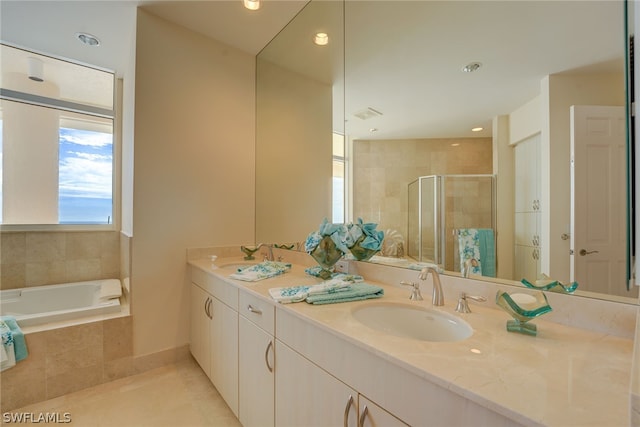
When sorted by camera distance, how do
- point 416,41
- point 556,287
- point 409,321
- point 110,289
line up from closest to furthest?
1. point 556,287
2. point 409,321
3. point 416,41
4. point 110,289

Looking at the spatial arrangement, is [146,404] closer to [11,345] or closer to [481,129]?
[11,345]

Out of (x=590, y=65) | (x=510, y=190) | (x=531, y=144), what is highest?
(x=590, y=65)

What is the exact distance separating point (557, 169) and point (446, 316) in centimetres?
64

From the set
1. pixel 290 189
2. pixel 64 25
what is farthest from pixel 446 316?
pixel 64 25

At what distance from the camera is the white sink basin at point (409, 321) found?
99 cm

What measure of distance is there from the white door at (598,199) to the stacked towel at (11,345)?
9.19ft

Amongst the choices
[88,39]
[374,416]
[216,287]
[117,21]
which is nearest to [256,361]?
[216,287]

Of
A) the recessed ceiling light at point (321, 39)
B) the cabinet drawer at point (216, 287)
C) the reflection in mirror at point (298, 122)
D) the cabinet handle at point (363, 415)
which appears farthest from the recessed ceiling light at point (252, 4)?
the cabinet handle at point (363, 415)

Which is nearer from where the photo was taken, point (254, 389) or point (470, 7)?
point (470, 7)

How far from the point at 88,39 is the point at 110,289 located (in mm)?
2156

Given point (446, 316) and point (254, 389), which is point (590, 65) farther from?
point (254, 389)

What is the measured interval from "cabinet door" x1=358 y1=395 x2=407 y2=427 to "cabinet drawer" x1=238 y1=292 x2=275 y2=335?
20.7 inches

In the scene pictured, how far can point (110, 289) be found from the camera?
2.37 meters

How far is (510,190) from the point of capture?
102 cm
